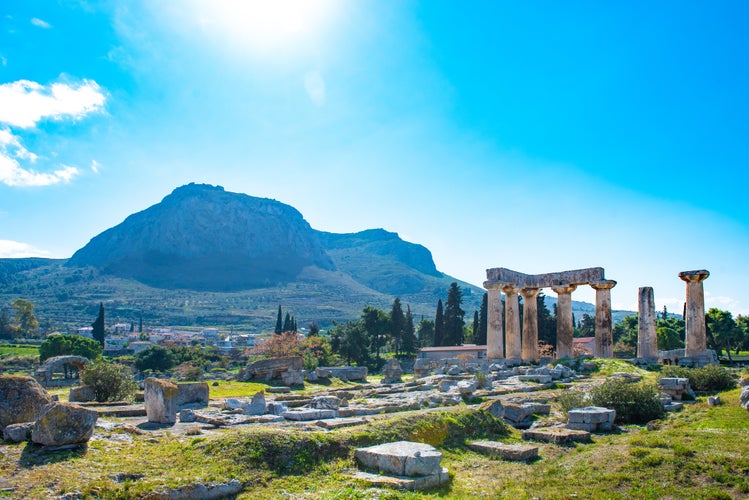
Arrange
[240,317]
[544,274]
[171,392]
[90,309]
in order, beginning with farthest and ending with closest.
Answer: [240,317] → [90,309] → [544,274] → [171,392]

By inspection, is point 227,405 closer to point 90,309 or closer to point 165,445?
point 165,445

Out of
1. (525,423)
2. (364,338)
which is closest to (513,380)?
(525,423)

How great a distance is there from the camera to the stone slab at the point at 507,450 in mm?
12375

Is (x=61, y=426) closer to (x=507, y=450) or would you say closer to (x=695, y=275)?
(x=507, y=450)

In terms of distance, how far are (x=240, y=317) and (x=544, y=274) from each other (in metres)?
161

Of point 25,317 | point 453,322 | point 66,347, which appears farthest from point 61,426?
point 25,317

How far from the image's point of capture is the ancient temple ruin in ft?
123

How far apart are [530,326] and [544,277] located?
12.9 feet

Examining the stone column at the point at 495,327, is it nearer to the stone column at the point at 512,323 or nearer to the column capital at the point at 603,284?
the stone column at the point at 512,323

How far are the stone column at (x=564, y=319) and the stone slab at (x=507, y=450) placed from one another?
28.0 metres

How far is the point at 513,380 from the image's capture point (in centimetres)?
2888

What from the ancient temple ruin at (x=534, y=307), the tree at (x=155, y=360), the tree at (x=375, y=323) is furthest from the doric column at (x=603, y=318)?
the tree at (x=155, y=360)

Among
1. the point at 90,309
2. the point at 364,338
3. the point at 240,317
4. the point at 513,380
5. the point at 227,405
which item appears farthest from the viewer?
the point at 240,317

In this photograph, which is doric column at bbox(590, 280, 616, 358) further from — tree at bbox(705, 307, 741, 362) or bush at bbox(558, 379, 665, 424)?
tree at bbox(705, 307, 741, 362)
